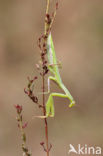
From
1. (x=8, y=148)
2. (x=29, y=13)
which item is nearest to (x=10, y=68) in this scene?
(x=29, y=13)

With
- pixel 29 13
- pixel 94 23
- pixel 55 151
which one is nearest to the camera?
pixel 55 151

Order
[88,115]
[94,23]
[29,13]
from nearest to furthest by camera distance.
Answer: [88,115] < [94,23] < [29,13]

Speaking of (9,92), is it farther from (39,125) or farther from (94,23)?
(94,23)

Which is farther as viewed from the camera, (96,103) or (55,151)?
(96,103)

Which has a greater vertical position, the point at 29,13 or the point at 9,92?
the point at 29,13

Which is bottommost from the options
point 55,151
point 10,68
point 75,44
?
point 55,151

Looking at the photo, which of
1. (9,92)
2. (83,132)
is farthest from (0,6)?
(83,132)

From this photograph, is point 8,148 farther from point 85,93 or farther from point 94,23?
point 94,23
